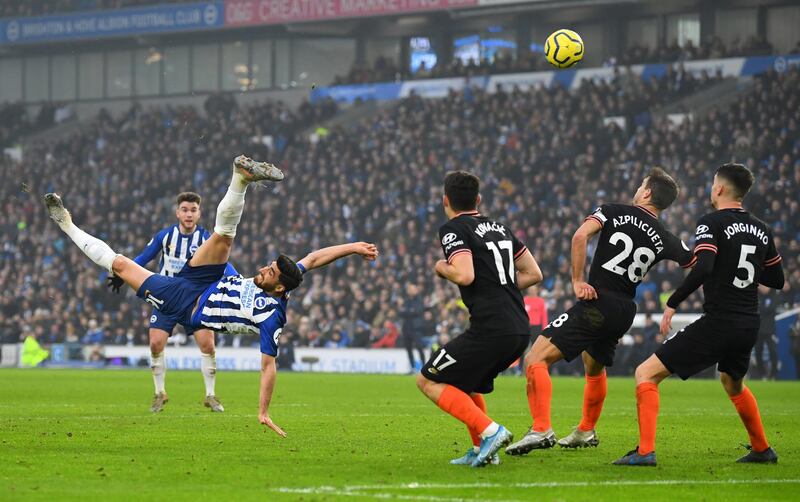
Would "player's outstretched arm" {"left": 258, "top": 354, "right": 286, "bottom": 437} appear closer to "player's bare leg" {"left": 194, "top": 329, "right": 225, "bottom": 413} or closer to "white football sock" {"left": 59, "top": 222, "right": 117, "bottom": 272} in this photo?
"white football sock" {"left": 59, "top": 222, "right": 117, "bottom": 272}

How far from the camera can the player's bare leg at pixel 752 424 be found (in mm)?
9961

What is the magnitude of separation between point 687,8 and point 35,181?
24.9 metres

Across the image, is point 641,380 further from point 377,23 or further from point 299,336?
point 377,23

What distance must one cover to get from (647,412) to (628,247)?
1.44 m

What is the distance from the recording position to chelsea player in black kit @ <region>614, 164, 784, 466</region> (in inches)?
379

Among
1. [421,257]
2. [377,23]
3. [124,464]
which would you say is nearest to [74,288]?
[421,257]

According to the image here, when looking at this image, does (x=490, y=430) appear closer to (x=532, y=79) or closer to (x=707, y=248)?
(x=707, y=248)

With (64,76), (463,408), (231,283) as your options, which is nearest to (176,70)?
(64,76)

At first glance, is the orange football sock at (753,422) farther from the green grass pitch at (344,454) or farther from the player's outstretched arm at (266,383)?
the player's outstretched arm at (266,383)

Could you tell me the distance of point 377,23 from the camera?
4675 cm

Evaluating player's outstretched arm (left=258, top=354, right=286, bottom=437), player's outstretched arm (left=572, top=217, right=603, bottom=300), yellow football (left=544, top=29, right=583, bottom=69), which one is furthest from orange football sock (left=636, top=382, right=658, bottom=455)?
yellow football (left=544, top=29, right=583, bottom=69)

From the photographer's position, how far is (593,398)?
10.9 m

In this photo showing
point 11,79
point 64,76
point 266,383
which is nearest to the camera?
point 266,383

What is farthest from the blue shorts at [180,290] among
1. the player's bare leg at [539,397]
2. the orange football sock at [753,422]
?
the orange football sock at [753,422]
